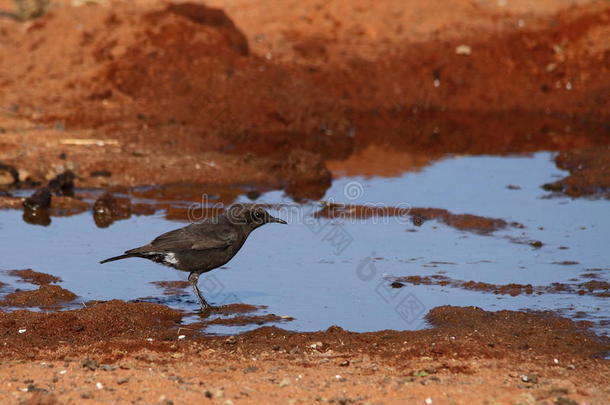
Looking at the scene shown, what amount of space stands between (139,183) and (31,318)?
667 cm

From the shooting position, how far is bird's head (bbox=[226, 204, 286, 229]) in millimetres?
10398

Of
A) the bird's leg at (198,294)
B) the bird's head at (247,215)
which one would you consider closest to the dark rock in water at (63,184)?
the bird's head at (247,215)

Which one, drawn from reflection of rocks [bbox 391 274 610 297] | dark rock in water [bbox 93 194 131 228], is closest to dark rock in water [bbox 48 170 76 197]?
dark rock in water [bbox 93 194 131 228]

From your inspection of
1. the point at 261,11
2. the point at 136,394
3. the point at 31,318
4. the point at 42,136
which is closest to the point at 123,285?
the point at 31,318

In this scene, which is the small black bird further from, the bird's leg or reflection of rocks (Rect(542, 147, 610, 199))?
reflection of rocks (Rect(542, 147, 610, 199))

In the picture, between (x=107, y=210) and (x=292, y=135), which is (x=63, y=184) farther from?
(x=292, y=135)

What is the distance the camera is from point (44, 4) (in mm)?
26656

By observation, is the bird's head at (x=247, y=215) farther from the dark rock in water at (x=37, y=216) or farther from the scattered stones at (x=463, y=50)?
the scattered stones at (x=463, y=50)

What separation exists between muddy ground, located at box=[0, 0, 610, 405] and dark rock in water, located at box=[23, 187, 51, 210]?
24 centimetres

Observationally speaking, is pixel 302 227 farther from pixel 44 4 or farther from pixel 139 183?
pixel 44 4

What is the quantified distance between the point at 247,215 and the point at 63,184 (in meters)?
5.37

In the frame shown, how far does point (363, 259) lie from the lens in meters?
12.0

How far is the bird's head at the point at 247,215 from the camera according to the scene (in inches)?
409

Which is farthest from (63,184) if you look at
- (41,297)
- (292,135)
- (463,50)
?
(463,50)
